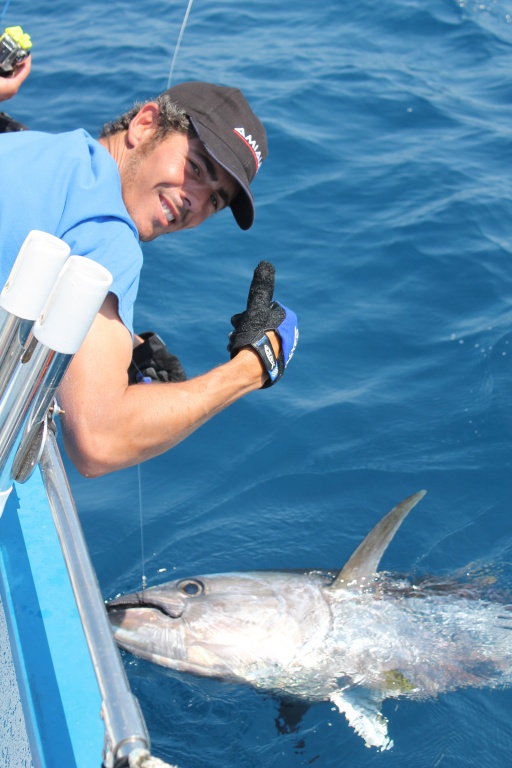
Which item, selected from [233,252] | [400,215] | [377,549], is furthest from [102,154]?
[400,215]

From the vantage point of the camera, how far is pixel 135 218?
2.89 meters

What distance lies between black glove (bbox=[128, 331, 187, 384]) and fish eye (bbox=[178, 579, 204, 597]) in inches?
36.9

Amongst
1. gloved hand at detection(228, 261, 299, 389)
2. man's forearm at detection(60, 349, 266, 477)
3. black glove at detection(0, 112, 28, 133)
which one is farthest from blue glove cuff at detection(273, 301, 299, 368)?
black glove at detection(0, 112, 28, 133)

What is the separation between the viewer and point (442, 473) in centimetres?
457

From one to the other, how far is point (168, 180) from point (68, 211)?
630 mm

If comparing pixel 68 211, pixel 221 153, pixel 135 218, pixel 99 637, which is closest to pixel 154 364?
pixel 135 218

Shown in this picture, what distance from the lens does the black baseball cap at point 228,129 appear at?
9.12ft

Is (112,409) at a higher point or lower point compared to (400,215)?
higher

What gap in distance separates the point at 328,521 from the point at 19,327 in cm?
287

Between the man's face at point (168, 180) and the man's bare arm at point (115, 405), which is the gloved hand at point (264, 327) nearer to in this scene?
the man's bare arm at point (115, 405)

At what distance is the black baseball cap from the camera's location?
278 centimetres

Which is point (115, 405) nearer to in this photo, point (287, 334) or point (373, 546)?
point (287, 334)

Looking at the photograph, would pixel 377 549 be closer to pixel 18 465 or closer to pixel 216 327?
pixel 18 465

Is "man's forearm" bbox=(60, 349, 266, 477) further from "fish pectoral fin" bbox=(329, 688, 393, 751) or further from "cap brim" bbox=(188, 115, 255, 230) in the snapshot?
"fish pectoral fin" bbox=(329, 688, 393, 751)
